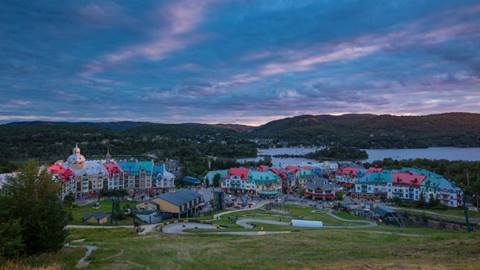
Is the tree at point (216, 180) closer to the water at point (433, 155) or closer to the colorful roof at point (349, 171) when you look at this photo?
the colorful roof at point (349, 171)

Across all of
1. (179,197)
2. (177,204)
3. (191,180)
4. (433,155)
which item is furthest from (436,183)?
(433,155)

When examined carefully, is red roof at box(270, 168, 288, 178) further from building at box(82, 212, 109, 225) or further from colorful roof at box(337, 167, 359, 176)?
building at box(82, 212, 109, 225)

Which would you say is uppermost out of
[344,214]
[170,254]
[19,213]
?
[19,213]

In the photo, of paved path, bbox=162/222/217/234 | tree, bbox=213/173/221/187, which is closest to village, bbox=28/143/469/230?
tree, bbox=213/173/221/187

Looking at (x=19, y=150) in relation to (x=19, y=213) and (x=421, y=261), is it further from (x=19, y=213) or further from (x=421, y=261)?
(x=421, y=261)

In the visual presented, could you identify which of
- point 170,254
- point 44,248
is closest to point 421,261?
point 170,254

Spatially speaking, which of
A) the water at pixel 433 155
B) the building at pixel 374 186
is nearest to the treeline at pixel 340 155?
the water at pixel 433 155
